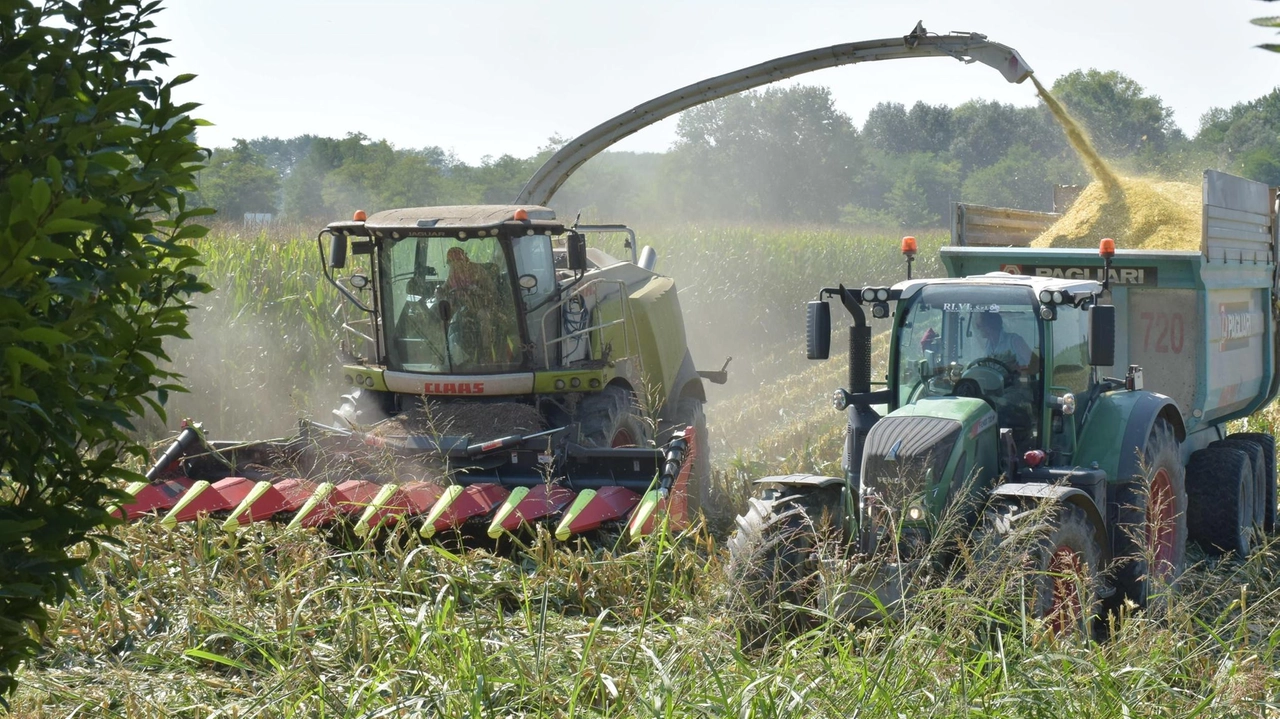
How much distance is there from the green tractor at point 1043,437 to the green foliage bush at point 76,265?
2358 mm

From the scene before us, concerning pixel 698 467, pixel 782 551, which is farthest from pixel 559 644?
pixel 698 467

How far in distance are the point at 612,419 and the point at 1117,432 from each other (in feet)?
10.8

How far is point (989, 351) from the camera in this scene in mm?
5871

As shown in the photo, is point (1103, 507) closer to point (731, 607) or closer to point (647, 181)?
point (731, 607)

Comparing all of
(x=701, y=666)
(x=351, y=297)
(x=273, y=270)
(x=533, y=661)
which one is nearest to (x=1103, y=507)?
(x=701, y=666)

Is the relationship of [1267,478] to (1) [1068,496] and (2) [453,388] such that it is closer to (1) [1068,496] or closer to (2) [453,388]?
(1) [1068,496]

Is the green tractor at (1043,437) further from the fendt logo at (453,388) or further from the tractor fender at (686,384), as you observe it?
the tractor fender at (686,384)

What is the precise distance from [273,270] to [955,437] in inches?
370

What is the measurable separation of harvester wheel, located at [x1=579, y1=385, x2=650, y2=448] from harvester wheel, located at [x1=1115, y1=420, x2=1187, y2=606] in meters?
3.13

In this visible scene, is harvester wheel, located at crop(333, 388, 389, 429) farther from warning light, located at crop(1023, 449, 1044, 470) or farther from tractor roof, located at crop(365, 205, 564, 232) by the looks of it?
warning light, located at crop(1023, 449, 1044, 470)

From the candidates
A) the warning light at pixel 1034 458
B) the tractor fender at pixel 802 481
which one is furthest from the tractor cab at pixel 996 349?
the tractor fender at pixel 802 481

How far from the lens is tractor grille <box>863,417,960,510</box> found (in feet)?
16.9

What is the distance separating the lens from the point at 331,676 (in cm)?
426

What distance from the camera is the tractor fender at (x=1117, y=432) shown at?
19.7ft
